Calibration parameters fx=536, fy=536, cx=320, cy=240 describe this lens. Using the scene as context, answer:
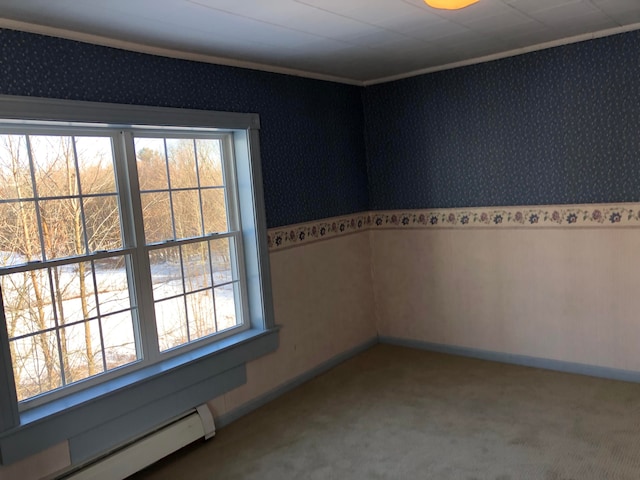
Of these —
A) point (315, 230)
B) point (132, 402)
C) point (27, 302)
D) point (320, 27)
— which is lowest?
point (132, 402)

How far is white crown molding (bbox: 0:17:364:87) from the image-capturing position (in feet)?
7.96

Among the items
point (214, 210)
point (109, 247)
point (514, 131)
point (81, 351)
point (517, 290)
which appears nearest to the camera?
point (81, 351)

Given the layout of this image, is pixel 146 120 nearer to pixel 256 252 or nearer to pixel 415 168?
pixel 256 252

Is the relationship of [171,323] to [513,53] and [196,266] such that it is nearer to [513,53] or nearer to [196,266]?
[196,266]

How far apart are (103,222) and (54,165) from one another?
0.38 meters

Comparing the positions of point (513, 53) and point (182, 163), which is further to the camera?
point (513, 53)

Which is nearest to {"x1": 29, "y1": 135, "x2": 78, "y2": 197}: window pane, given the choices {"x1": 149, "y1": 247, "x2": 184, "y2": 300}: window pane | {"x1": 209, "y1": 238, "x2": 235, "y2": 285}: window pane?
{"x1": 149, "y1": 247, "x2": 184, "y2": 300}: window pane

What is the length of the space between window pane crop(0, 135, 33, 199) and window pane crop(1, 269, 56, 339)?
39cm

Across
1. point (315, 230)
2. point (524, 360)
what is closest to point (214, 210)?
point (315, 230)

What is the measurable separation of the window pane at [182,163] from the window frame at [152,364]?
11 centimetres

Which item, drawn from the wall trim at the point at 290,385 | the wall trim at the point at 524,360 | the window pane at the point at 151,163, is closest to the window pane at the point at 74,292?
the window pane at the point at 151,163

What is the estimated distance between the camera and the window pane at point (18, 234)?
8.29ft

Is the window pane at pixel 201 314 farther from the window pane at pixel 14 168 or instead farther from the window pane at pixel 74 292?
the window pane at pixel 14 168

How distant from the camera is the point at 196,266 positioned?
3.38 meters
